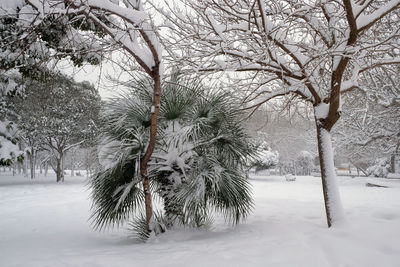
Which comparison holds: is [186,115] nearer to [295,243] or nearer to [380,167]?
[295,243]

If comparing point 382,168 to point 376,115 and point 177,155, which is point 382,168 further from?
point 177,155

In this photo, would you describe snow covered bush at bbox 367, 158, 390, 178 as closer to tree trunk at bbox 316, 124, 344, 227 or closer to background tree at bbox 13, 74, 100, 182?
tree trunk at bbox 316, 124, 344, 227

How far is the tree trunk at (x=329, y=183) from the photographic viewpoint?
3.73m

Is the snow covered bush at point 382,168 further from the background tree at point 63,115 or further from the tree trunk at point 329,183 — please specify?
the background tree at point 63,115

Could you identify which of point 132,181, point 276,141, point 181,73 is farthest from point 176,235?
point 276,141

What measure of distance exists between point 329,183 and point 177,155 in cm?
229

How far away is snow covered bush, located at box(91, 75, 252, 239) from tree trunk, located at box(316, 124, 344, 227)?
3.63 ft

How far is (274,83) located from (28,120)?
18145 millimetres

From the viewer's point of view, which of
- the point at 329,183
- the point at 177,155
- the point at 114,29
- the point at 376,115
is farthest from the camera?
the point at 376,115

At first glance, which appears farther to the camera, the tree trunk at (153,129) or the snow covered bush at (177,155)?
the snow covered bush at (177,155)

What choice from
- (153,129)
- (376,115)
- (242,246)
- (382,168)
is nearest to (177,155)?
(153,129)

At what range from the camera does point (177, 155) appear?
4242 mm

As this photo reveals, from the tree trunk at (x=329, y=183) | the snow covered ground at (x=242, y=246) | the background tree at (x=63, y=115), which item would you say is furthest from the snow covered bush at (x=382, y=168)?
the background tree at (x=63, y=115)

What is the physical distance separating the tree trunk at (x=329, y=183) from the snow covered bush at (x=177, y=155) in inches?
43.6
